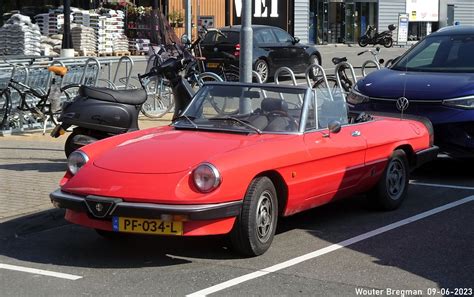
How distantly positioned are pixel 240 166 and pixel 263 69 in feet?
48.7

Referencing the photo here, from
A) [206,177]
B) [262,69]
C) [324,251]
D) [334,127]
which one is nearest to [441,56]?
[334,127]

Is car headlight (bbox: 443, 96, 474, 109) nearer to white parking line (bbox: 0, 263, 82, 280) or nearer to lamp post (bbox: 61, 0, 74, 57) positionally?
white parking line (bbox: 0, 263, 82, 280)

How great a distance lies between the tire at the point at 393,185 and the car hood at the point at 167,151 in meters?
1.75

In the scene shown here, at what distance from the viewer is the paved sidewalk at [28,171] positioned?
7.31m

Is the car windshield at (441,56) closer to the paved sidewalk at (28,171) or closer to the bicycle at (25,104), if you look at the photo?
the paved sidewalk at (28,171)

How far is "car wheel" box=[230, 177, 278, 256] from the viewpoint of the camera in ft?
17.9

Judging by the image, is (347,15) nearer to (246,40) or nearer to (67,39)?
(67,39)

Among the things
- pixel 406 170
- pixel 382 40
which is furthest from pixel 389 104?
pixel 382 40

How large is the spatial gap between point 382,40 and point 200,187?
35935 mm

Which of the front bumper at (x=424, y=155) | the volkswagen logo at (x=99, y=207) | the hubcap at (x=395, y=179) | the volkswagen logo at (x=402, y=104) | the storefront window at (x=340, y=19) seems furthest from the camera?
the storefront window at (x=340, y=19)


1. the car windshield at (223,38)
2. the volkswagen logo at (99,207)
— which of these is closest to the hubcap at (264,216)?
the volkswagen logo at (99,207)

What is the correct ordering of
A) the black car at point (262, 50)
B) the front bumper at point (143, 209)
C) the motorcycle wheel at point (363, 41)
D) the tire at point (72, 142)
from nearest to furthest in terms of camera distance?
1. the front bumper at point (143, 209)
2. the tire at point (72, 142)
3. the black car at point (262, 50)
4. the motorcycle wheel at point (363, 41)

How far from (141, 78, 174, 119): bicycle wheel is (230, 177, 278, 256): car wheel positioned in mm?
7830

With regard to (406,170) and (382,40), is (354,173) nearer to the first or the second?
(406,170)
